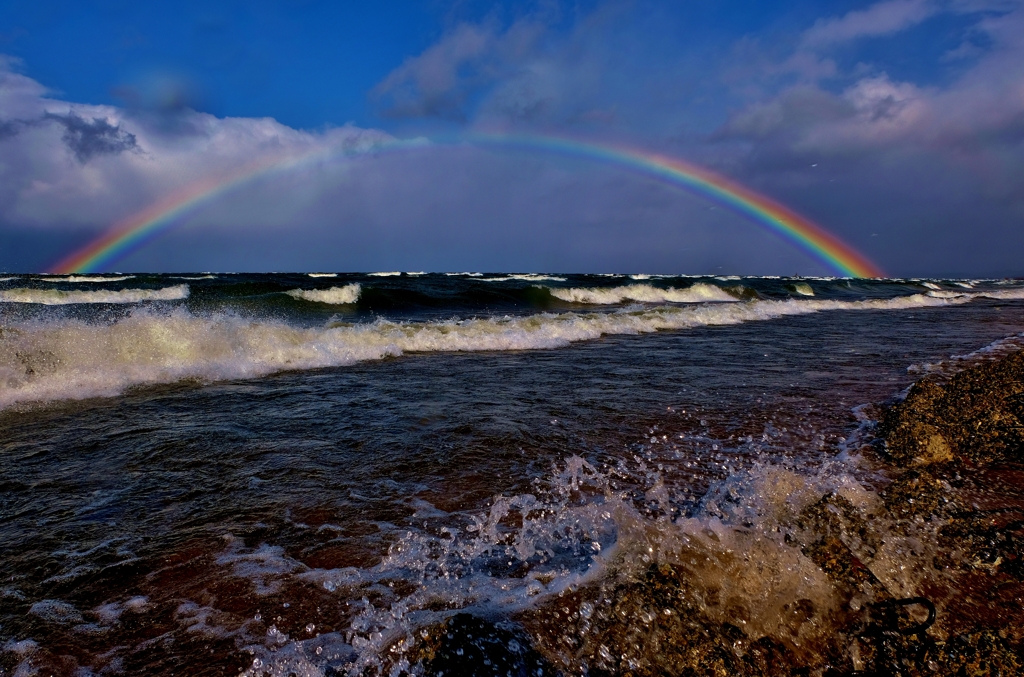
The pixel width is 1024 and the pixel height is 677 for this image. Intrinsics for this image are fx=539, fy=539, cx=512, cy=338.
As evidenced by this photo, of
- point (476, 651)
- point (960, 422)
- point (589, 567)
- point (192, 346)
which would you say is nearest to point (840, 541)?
point (589, 567)

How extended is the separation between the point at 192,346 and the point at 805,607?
30.1 feet

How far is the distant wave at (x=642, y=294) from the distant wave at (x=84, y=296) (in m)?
20.2

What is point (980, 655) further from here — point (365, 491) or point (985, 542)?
point (365, 491)

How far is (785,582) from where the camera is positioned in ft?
7.39

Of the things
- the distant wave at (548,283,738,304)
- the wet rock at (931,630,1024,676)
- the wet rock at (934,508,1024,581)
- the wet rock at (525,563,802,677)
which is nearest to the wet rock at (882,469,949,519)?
the wet rock at (934,508,1024,581)

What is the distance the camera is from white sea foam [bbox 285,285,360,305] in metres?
24.2

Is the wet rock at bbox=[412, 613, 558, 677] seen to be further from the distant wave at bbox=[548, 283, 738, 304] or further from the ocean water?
the distant wave at bbox=[548, 283, 738, 304]

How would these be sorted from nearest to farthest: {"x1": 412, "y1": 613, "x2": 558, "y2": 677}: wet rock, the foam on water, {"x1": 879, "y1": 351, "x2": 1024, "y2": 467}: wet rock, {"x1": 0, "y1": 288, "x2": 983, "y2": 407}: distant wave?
1. {"x1": 412, "y1": 613, "x2": 558, "y2": 677}: wet rock
2. the foam on water
3. {"x1": 879, "y1": 351, "x2": 1024, "y2": 467}: wet rock
4. {"x1": 0, "y1": 288, "x2": 983, "y2": 407}: distant wave

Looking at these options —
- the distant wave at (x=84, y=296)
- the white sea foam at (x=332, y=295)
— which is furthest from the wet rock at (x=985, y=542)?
the distant wave at (x=84, y=296)

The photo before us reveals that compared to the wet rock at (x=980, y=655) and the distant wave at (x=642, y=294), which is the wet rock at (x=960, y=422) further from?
the distant wave at (x=642, y=294)

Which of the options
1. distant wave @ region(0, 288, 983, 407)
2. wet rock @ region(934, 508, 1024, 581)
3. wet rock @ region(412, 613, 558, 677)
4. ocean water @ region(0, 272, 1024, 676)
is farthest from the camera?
distant wave @ region(0, 288, 983, 407)

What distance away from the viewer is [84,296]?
84.1 feet

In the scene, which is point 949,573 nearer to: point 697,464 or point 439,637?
point 697,464

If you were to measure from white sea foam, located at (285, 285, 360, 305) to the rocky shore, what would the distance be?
76.8 feet
